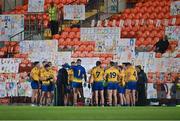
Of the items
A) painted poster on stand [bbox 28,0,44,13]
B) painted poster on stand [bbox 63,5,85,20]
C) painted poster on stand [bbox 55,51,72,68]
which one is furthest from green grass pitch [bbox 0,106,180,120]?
painted poster on stand [bbox 28,0,44,13]

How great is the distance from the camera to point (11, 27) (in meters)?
20.4

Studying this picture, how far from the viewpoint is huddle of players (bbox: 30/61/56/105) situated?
19.1 metres

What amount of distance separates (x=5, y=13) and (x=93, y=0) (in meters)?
3.34

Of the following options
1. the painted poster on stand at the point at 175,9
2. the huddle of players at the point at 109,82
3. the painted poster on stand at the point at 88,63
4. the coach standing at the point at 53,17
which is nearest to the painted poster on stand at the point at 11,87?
the huddle of players at the point at 109,82

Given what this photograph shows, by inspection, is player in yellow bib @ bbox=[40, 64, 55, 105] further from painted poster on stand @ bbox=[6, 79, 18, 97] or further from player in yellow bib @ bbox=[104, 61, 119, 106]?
player in yellow bib @ bbox=[104, 61, 119, 106]

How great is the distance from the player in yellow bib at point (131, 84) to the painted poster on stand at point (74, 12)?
275 centimetres

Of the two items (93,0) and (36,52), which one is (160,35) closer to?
(93,0)

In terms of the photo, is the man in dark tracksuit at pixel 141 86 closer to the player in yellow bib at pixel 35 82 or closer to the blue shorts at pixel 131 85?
the blue shorts at pixel 131 85

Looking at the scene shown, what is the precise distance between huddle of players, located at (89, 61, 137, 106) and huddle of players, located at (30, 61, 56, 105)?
56.5 inches

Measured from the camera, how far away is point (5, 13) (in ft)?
67.6

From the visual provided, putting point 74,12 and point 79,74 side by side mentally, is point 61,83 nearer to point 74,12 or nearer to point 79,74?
point 79,74

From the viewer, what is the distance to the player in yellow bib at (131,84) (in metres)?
18.6

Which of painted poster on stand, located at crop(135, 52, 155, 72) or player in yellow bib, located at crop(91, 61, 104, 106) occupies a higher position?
painted poster on stand, located at crop(135, 52, 155, 72)

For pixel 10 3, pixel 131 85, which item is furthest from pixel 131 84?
pixel 10 3
